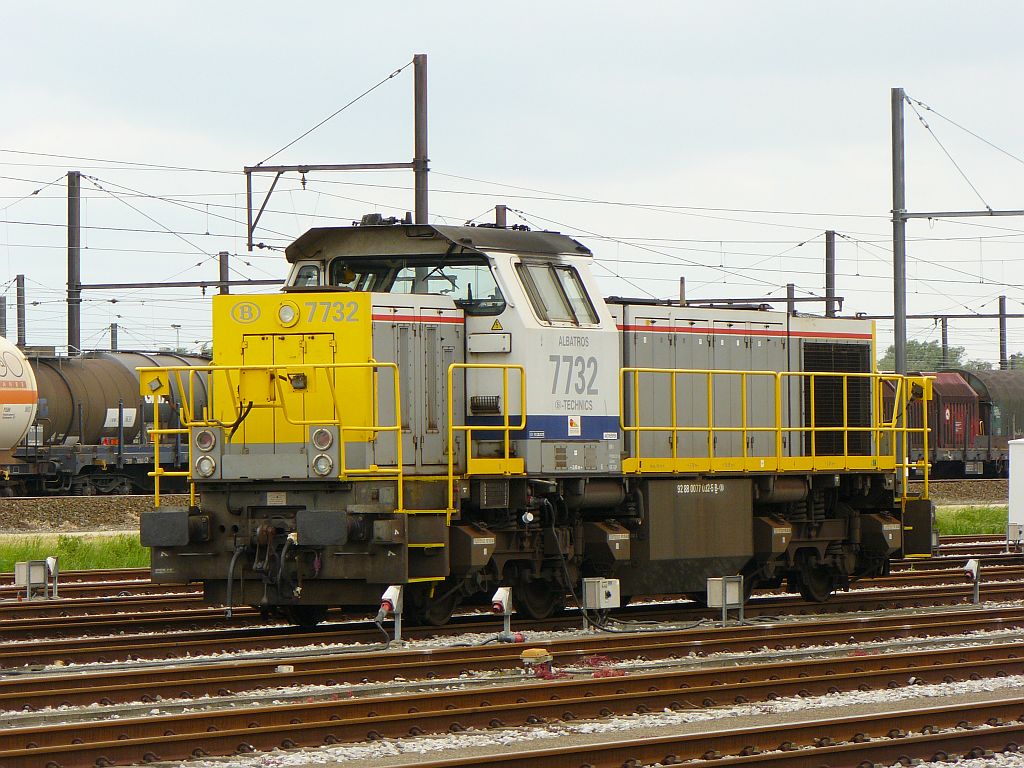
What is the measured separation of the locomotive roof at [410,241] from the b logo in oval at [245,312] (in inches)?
33.0

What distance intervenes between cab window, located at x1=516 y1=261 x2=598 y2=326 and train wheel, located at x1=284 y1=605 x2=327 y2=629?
3.35 metres

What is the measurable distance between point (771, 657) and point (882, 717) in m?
3.02

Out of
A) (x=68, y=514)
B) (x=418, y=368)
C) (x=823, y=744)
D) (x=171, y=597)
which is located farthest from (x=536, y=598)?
(x=68, y=514)

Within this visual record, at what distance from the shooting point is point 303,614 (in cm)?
1345

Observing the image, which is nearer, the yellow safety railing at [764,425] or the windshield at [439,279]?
the windshield at [439,279]

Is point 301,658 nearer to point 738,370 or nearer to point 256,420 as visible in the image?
point 256,420

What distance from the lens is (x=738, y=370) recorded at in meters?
15.4

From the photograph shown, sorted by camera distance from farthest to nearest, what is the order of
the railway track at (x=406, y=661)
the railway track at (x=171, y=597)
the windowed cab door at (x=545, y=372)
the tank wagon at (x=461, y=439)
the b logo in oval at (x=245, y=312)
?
the railway track at (x=171, y=597) → the windowed cab door at (x=545, y=372) → the b logo in oval at (x=245, y=312) → the tank wagon at (x=461, y=439) → the railway track at (x=406, y=661)

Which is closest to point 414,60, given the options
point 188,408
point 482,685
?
point 188,408

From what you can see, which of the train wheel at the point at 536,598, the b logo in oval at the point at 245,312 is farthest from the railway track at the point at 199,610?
the b logo in oval at the point at 245,312

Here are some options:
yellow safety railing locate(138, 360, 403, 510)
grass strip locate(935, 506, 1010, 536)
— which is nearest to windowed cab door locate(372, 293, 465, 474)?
yellow safety railing locate(138, 360, 403, 510)

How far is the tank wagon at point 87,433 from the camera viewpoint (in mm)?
31312

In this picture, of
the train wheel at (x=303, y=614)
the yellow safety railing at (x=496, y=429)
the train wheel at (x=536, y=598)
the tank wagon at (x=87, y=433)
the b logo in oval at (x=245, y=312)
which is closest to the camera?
the yellow safety railing at (x=496, y=429)

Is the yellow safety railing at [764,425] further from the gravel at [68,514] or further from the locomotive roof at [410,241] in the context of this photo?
the gravel at [68,514]
